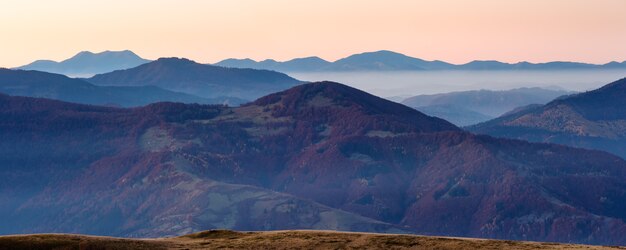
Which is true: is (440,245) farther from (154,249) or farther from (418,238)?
(154,249)

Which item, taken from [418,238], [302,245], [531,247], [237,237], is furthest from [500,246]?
[237,237]

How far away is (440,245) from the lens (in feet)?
344

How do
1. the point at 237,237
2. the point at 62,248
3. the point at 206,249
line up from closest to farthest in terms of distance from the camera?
the point at 62,248 → the point at 206,249 → the point at 237,237

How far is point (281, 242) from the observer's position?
110750 mm

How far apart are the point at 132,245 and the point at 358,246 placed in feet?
85.8

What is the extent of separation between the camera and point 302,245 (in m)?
109

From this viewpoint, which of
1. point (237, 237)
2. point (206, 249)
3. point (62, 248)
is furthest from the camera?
point (237, 237)

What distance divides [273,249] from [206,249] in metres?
8.39

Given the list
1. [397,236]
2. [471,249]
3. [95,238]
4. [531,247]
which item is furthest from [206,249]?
[531,247]

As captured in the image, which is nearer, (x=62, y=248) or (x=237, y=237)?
(x=62, y=248)

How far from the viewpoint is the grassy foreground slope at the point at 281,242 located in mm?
103000

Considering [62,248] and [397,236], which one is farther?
[397,236]

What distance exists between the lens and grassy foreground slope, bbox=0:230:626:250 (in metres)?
103

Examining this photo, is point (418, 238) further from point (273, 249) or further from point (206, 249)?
point (206, 249)
